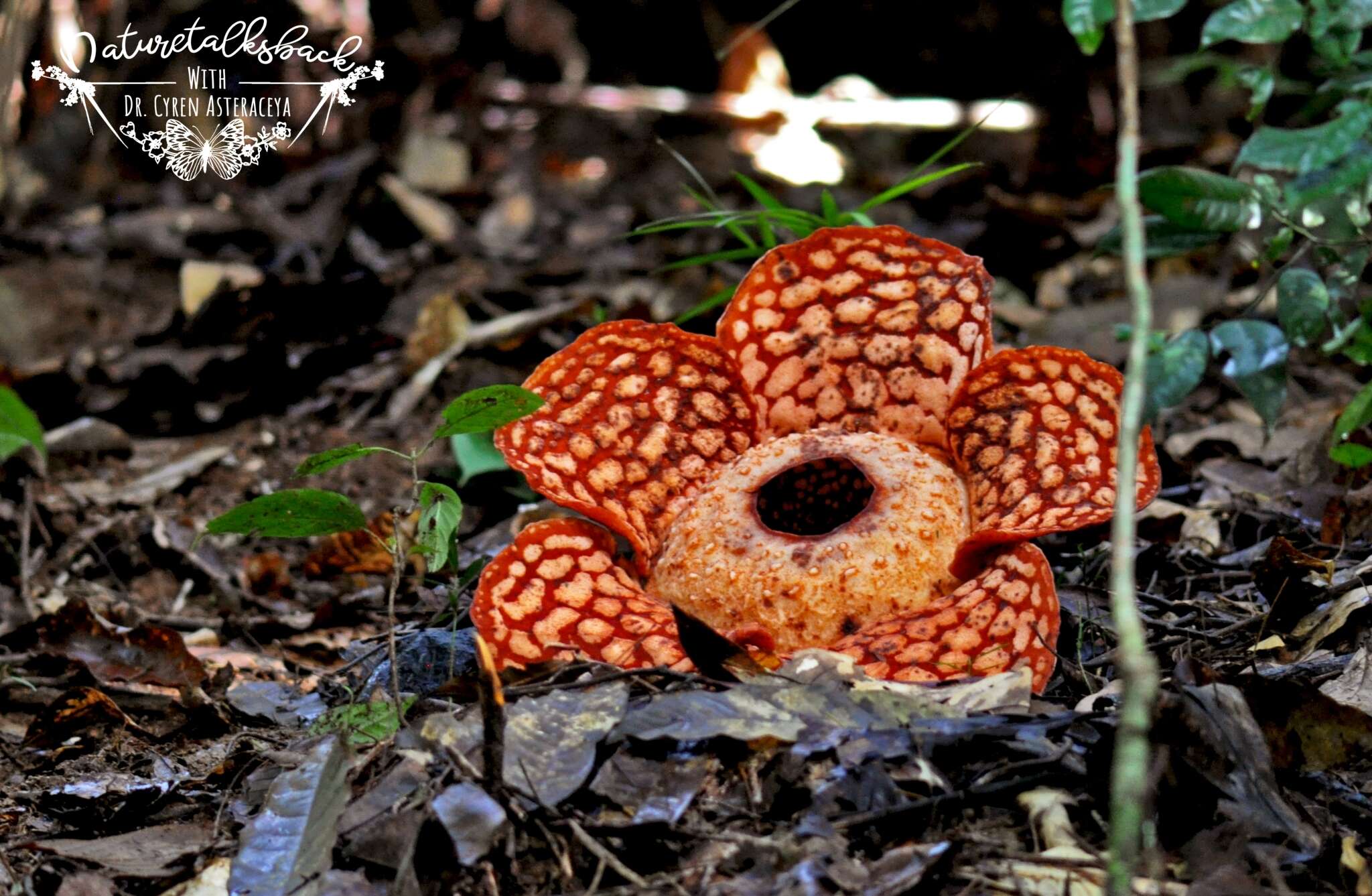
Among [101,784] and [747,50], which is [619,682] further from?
[747,50]

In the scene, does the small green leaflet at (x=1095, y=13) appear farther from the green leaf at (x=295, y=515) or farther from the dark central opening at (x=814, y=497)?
the green leaf at (x=295, y=515)

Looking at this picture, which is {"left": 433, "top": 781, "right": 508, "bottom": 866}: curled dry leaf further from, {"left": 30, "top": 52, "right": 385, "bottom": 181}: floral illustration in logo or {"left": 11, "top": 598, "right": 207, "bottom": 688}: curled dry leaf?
{"left": 30, "top": 52, "right": 385, "bottom": 181}: floral illustration in logo

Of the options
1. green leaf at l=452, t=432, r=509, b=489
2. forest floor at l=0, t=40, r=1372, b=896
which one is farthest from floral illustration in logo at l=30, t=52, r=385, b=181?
green leaf at l=452, t=432, r=509, b=489

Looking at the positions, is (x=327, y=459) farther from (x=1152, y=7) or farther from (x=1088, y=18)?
(x=1152, y=7)

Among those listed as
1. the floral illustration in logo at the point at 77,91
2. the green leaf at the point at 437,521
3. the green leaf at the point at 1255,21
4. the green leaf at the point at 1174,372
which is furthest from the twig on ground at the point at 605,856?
the floral illustration in logo at the point at 77,91

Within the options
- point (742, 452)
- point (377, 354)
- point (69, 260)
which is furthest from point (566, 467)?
point (69, 260)

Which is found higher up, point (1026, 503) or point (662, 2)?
point (662, 2)
